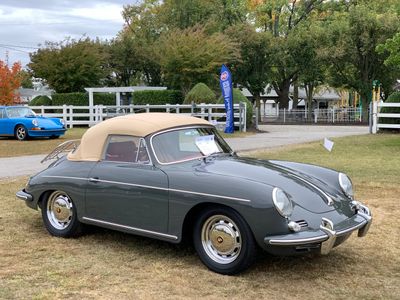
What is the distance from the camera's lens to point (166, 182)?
4902 millimetres

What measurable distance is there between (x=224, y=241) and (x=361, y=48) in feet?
112

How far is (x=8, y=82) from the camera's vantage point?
1601 inches

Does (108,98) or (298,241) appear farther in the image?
(108,98)

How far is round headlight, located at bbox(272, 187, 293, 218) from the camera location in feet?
14.2

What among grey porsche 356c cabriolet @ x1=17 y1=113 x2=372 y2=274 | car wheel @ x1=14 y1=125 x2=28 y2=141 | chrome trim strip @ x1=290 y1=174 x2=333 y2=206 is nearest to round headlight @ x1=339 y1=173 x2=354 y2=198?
grey porsche 356c cabriolet @ x1=17 y1=113 x2=372 y2=274

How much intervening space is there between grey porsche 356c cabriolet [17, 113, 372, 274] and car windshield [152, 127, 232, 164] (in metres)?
0.01

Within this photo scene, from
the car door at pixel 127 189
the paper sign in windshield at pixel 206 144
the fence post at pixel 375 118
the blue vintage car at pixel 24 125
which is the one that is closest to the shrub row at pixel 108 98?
the blue vintage car at pixel 24 125

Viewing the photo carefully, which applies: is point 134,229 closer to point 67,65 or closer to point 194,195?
point 194,195

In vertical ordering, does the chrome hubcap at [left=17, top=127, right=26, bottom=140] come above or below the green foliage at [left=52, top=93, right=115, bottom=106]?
below

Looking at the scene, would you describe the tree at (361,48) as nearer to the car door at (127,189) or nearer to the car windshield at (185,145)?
the car windshield at (185,145)

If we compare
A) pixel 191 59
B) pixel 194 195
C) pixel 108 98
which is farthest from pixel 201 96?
pixel 194 195

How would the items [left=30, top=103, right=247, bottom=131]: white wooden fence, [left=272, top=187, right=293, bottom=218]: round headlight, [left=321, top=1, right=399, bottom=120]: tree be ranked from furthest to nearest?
1. [left=321, top=1, right=399, bottom=120]: tree
2. [left=30, top=103, right=247, bottom=131]: white wooden fence
3. [left=272, top=187, right=293, bottom=218]: round headlight

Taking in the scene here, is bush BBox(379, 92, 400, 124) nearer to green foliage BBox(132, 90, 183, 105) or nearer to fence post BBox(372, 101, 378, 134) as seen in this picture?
fence post BBox(372, 101, 378, 134)

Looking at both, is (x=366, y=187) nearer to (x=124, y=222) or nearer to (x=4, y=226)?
(x=124, y=222)
